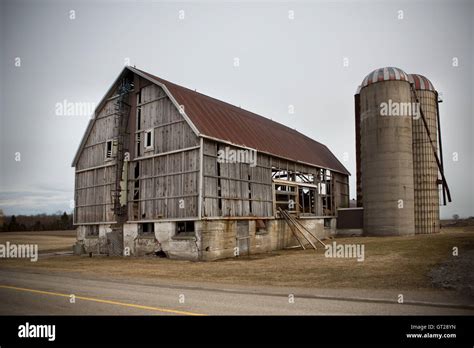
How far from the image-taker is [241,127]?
2872 centimetres

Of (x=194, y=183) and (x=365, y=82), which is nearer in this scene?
(x=194, y=183)

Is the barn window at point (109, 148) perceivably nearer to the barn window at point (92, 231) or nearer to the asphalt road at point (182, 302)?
the barn window at point (92, 231)

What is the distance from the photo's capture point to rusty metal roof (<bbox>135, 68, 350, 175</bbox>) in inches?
962

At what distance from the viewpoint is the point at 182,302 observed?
31.0 ft

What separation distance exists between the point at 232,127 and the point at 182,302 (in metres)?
19.0

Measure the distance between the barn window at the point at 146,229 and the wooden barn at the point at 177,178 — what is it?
8 centimetres

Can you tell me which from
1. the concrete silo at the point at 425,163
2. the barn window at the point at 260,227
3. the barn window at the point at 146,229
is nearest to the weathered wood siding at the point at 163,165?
the barn window at the point at 146,229

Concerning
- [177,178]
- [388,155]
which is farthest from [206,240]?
[388,155]

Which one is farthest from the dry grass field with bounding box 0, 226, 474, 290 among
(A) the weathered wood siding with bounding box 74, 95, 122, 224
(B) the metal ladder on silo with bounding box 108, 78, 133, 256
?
(A) the weathered wood siding with bounding box 74, 95, 122, 224
